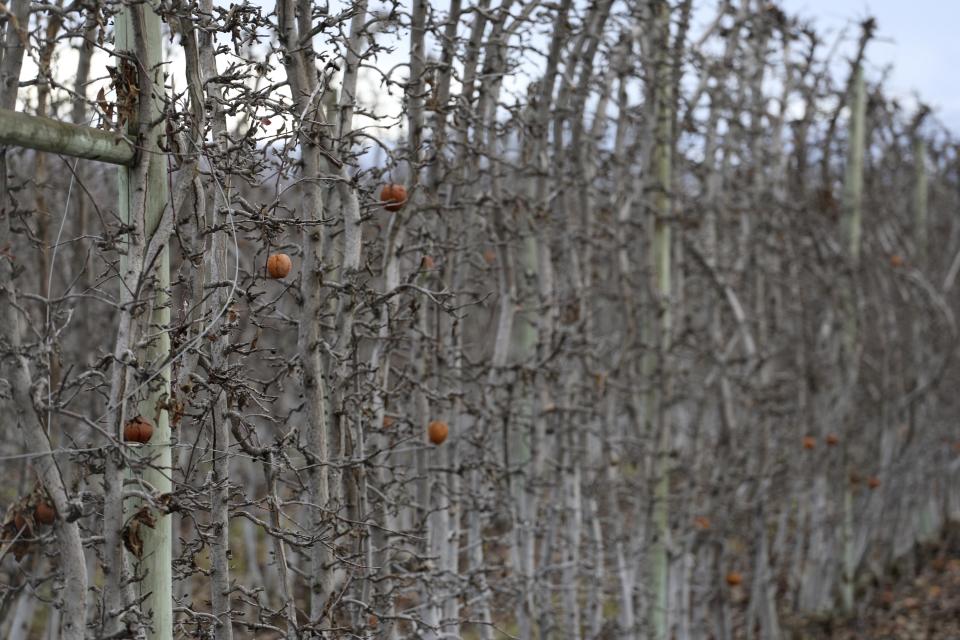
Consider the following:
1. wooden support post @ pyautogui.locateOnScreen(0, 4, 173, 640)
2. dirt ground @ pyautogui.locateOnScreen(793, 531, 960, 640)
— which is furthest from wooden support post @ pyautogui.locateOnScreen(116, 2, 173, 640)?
dirt ground @ pyautogui.locateOnScreen(793, 531, 960, 640)

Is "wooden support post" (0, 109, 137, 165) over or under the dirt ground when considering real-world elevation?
over

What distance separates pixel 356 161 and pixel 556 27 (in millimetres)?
2471

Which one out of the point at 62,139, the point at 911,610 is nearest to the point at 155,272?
the point at 62,139

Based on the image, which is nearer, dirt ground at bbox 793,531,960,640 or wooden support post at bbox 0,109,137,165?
wooden support post at bbox 0,109,137,165

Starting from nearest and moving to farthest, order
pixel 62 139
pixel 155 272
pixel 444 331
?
pixel 62 139 < pixel 155 272 < pixel 444 331

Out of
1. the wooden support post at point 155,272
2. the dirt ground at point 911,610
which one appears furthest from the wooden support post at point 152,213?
the dirt ground at point 911,610

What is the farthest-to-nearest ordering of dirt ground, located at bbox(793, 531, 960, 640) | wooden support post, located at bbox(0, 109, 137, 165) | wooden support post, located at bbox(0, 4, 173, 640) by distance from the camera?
dirt ground, located at bbox(793, 531, 960, 640) < wooden support post, located at bbox(0, 4, 173, 640) < wooden support post, located at bbox(0, 109, 137, 165)

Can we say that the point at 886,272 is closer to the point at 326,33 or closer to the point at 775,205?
the point at 775,205

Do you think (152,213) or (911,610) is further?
(911,610)

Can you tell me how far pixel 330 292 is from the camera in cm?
369

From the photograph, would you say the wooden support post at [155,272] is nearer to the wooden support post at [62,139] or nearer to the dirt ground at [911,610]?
the wooden support post at [62,139]

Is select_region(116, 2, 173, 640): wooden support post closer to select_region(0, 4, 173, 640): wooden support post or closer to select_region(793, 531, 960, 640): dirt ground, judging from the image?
select_region(0, 4, 173, 640): wooden support post

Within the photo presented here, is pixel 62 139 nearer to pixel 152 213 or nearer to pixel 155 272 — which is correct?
pixel 152 213

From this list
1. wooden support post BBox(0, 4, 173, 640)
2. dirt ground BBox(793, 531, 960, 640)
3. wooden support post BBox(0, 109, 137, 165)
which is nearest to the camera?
wooden support post BBox(0, 109, 137, 165)
